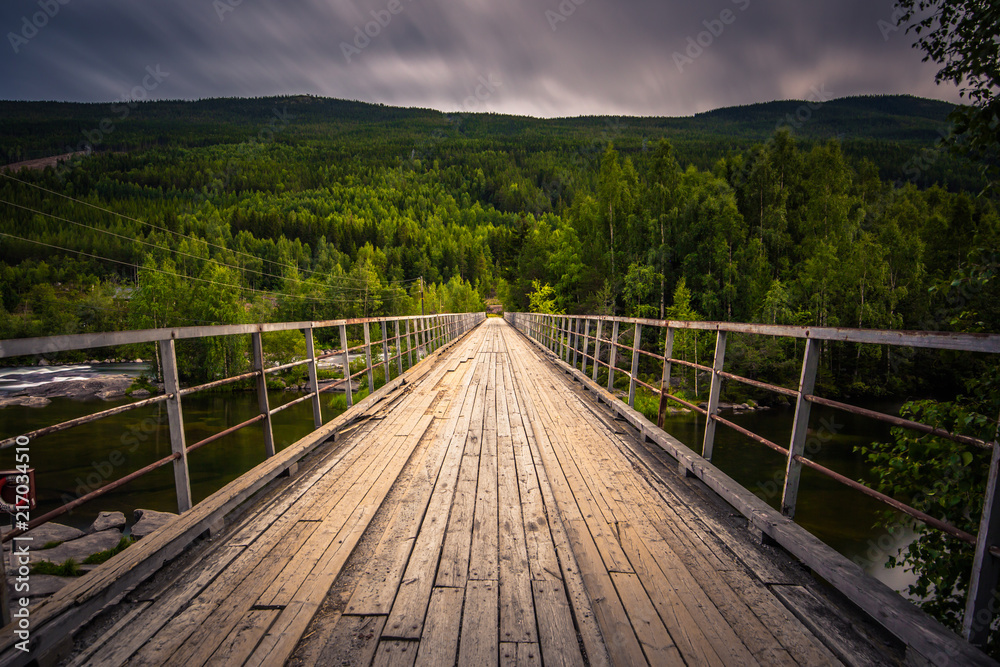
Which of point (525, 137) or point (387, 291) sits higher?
point (525, 137)

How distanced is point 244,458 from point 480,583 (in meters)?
17.1

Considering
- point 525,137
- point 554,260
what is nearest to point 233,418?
point 554,260

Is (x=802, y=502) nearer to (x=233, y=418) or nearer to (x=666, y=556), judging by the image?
(x=666, y=556)

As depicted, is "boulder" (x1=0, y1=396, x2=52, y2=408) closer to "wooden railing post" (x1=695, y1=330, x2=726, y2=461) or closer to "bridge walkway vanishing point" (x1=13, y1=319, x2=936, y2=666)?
"bridge walkway vanishing point" (x1=13, y1=319, x2=936, y2=666)

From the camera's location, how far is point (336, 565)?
2.12 m

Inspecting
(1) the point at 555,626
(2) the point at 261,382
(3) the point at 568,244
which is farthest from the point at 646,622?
(3) the point at 568,244

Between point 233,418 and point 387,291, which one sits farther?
point 387,291

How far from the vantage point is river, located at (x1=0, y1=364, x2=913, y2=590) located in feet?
38.8

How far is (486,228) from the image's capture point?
105 metres

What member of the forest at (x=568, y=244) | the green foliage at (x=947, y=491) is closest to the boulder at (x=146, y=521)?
the forest at (x=568, y=244)

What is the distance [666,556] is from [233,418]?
24.5 m

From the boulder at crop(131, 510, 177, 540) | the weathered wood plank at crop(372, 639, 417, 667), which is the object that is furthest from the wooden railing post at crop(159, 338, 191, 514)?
the boulder at crop(131, 510, 177, 540)

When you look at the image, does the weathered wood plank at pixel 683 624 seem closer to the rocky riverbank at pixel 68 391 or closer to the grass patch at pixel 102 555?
the grass patch at pixel 102 555

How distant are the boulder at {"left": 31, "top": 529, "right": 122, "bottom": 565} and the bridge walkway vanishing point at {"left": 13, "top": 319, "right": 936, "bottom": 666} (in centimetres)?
802
